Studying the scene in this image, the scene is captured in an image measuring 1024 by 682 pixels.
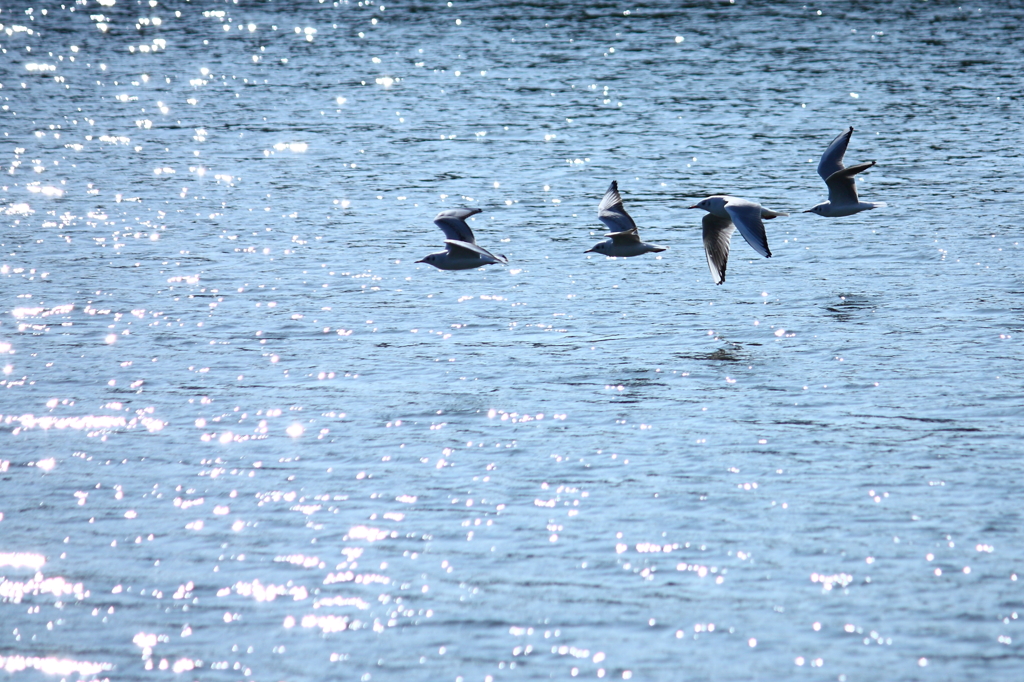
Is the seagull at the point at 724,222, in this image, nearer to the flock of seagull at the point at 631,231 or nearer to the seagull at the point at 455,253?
the flock of seagull at the point at 631,231

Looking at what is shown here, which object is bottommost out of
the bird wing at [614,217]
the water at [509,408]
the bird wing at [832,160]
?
the water at [509,408]

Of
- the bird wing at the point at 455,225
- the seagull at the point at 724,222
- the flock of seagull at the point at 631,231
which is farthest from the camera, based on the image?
the bird wing at the point at 455,225

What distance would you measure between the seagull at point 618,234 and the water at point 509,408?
1.10m

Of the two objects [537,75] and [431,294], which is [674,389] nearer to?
[431,294]

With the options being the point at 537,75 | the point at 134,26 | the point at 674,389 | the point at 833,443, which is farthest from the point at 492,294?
the point at 134,26

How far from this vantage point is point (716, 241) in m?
22.2

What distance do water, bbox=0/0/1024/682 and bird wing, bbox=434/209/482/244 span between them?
4.52ft

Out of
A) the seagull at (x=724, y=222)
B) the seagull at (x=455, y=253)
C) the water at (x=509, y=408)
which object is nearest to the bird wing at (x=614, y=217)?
the seagull at (x=724, y=222)

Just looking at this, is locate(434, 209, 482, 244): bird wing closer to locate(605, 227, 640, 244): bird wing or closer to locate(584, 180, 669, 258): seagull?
locate(584, 180, 669, 258): seagull

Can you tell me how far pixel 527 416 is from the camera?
17578mm

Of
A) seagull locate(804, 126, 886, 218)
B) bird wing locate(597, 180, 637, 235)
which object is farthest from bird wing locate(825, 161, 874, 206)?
bird wing locate(597, 180, 637, 235)

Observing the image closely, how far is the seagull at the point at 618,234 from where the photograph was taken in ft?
71.6

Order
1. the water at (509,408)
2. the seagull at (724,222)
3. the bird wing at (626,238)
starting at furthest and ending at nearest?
1. the bird wing at (626,238)
2. the seagull at (724,222)
3. the water at (509,408)

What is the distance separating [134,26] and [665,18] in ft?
86.6
